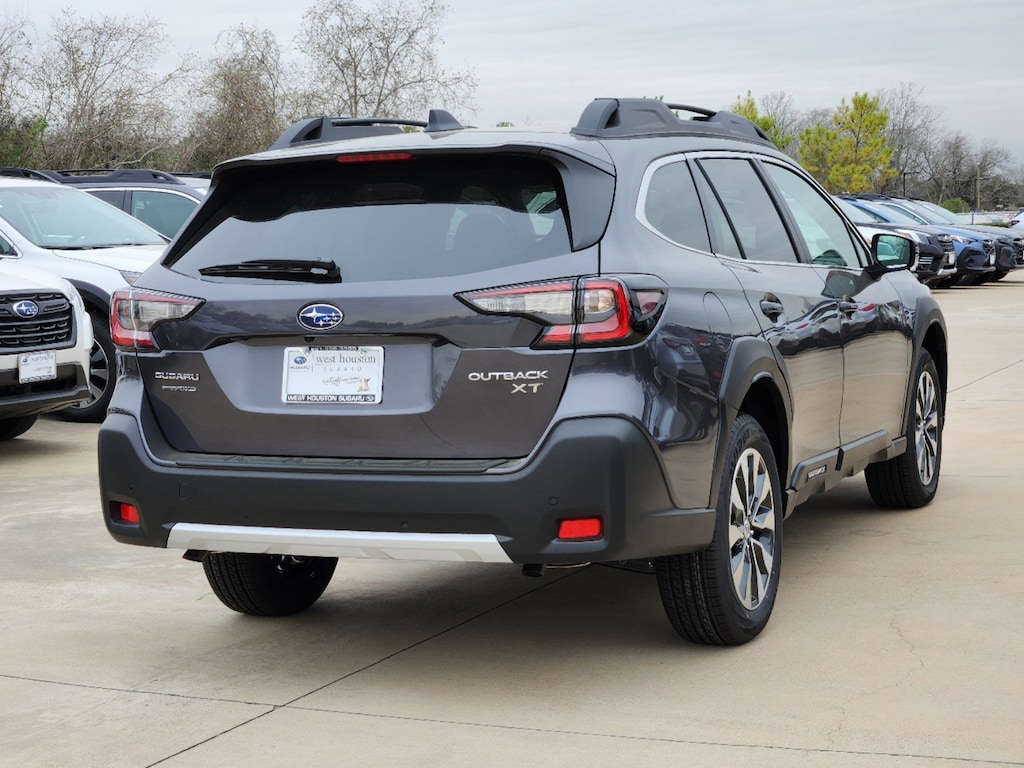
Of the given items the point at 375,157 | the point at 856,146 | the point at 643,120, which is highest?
the point at 643,120

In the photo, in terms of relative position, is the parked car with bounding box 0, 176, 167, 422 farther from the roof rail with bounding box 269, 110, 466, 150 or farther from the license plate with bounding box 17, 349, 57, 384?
the roof rail with bounding box 269, 110, 466, 150

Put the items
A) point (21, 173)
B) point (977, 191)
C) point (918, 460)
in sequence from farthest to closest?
point (977, 191)
point (21, 173)
point (918, 460)

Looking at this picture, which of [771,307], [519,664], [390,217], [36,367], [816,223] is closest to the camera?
[390,217]

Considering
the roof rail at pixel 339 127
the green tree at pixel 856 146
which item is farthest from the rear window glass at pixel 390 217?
the green tree at pixel 856 146

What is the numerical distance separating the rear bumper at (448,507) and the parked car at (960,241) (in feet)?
71.2

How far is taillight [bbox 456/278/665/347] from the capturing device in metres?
4.10

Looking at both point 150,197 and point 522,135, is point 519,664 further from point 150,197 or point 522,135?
point 150,197

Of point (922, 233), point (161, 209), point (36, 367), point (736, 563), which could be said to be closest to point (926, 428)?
point (736, 563)

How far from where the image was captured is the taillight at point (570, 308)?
4098 millimetres

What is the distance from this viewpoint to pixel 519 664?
4727mm

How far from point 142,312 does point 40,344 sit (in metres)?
4.99

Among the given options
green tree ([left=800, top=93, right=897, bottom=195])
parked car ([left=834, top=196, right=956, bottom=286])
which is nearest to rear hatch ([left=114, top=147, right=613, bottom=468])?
parked car ([left=834, top=196, right=956, bottom=286])

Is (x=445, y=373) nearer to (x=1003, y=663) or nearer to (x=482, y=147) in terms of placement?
(x=482, y=147)

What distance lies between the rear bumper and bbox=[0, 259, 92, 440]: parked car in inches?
197
